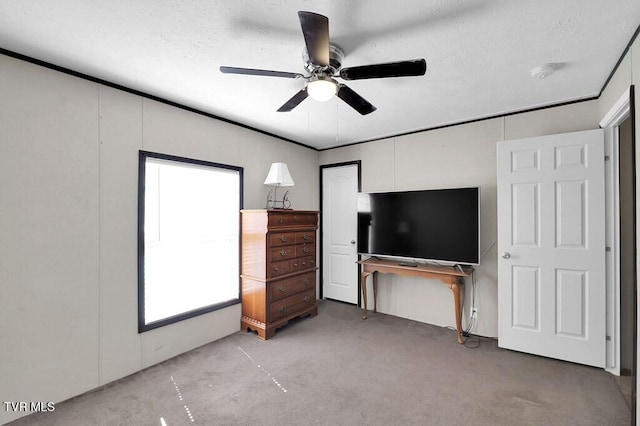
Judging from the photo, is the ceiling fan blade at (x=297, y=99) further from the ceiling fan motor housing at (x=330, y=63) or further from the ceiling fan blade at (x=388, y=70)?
the ceiling fan blade at (x=388, y=70)

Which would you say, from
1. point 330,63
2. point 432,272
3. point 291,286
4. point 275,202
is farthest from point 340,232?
point 330,63

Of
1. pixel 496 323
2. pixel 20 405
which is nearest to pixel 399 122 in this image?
pixel 496 323

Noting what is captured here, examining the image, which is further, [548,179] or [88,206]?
[548,179]

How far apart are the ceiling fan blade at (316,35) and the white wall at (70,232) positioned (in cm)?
191

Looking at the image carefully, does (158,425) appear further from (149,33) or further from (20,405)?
(149,33)

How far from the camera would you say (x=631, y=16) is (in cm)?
156

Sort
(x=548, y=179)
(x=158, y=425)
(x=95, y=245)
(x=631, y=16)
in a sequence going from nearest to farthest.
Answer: (x=631, y=16), (x=158, y=425), (x=95, y=245), (x=548, y=179)

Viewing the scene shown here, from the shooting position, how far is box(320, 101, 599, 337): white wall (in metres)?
2.92

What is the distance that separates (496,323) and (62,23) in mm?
4393

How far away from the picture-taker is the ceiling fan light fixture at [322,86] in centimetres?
169

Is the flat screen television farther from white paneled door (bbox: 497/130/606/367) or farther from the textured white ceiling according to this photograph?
the textured white ceiling

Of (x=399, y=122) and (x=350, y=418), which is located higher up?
(x=399, y=122)

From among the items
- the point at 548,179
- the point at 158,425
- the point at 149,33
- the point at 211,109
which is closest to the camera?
the point at 149,33

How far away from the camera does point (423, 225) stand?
10.9 feet
